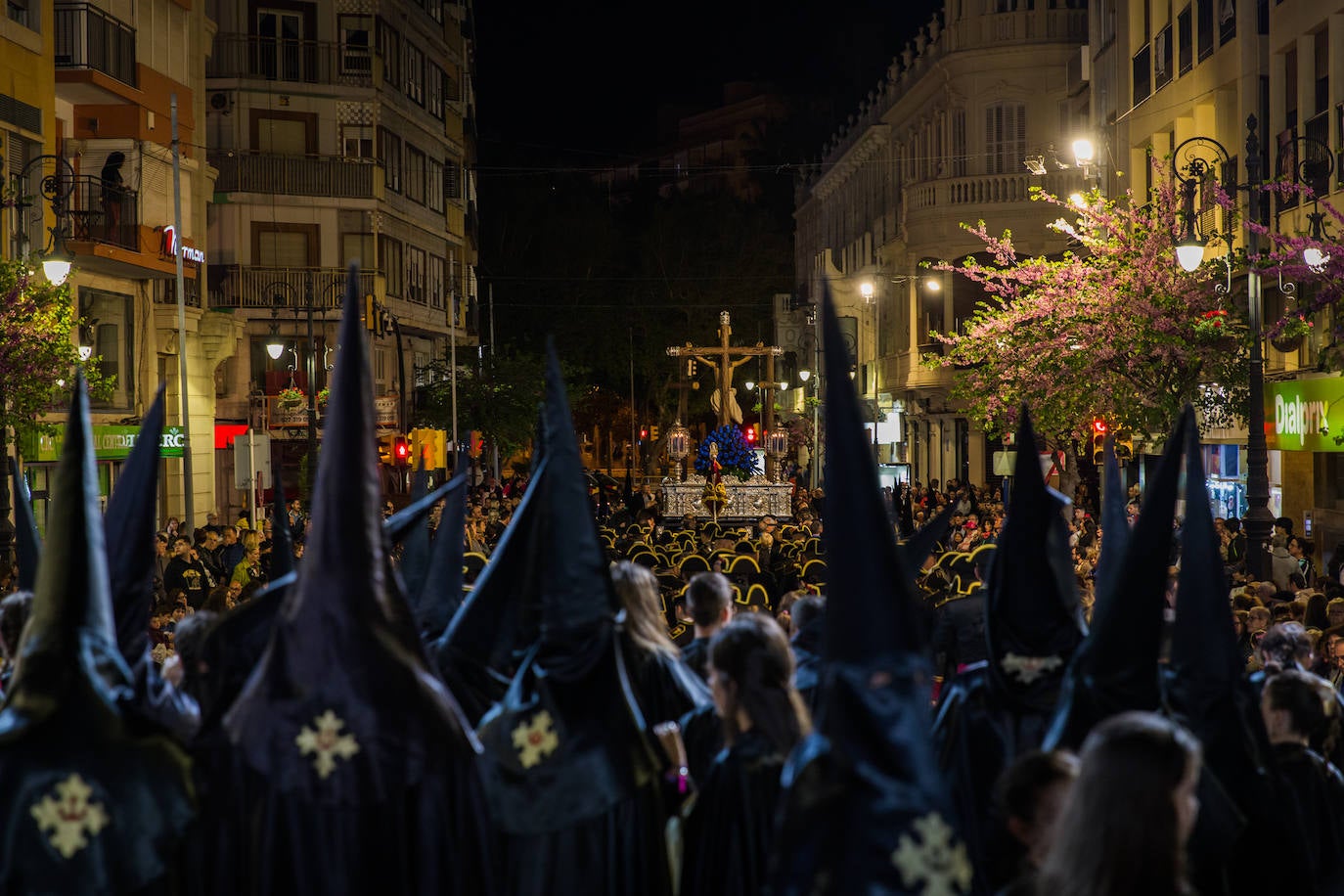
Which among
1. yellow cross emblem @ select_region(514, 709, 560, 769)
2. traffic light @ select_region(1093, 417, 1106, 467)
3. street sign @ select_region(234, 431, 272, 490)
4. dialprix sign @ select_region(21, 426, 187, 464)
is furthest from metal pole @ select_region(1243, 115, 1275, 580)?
street sign @ select_region(234, 431, 272, 490)

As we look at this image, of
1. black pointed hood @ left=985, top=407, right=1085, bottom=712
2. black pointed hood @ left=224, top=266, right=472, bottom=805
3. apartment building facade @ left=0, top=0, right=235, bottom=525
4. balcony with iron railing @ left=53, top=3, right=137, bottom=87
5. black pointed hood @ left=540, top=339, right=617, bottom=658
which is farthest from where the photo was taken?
balcony with iron railing @ left=53, top=3, right=137, bottom=87

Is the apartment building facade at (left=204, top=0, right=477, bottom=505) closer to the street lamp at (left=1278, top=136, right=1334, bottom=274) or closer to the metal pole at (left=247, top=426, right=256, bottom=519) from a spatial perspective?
the metal pole at (left=247, top=426, right=256, bottom=519)

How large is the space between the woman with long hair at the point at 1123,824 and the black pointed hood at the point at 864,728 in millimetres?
505

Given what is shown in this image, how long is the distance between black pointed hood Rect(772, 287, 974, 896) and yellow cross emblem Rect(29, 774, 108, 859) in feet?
6.98

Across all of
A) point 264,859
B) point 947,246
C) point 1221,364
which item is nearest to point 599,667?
point 264,859

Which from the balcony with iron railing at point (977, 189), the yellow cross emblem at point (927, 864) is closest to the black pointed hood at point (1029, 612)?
the yellow cross emblem at point (927, 864)

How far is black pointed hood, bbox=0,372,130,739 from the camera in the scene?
525cm

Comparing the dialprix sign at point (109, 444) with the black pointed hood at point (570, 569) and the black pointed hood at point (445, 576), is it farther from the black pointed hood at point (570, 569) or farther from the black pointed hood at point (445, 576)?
the black pointed hood at point (570, 569)

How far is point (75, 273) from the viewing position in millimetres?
30734

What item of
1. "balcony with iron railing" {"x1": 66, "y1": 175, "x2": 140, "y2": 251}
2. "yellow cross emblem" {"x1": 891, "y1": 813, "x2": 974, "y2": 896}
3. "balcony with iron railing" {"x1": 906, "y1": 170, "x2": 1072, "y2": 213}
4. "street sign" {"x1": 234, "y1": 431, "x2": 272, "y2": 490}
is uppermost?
"balcony with iron railing" {"x1": 906, "y1": 170, "x2": 1072, "y2": 213}

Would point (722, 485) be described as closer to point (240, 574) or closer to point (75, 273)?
point (75, 273)

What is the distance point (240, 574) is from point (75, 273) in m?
14.3

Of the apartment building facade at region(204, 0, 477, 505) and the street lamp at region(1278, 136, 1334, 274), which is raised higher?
the apartment building facade at region(204, 0, 477, 505)

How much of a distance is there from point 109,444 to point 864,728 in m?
27.7
